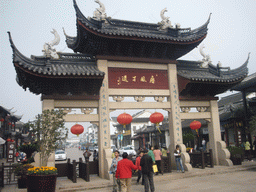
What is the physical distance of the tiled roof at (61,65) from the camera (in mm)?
9141

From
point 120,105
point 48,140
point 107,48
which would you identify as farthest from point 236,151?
point 48,140

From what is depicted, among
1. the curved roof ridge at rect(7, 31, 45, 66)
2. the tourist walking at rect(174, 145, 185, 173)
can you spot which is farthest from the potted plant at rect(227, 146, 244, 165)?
the curved roof ridge at rect(7, 31, 45, 66)

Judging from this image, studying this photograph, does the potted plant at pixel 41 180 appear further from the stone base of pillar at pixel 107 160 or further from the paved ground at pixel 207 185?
the stone base of pillar at pixel 107 160

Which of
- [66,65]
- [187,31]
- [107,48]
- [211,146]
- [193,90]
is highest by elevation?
[187,31]

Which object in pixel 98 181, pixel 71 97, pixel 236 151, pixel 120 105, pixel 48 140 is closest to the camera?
pixel 48 140

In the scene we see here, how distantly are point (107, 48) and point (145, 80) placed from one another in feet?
7.77

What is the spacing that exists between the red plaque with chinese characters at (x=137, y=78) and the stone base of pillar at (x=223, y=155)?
409 cm

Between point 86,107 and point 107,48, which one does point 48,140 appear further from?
point 107,48

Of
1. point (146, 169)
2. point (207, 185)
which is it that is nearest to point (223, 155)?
point (207, 185)

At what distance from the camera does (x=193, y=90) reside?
12.4m

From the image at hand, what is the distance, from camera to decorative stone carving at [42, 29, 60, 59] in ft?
34.2

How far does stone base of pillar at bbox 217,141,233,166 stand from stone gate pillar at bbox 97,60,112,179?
5.87m

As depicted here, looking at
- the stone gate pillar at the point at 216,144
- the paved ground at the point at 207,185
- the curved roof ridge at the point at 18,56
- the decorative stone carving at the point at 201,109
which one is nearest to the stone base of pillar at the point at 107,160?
the paved ground at the point at 207,185

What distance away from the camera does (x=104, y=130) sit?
10484mm
